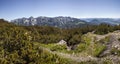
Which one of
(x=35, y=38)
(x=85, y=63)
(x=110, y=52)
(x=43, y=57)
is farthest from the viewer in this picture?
(x=35, y=38)

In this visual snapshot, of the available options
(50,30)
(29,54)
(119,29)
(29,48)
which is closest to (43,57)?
(29,54)

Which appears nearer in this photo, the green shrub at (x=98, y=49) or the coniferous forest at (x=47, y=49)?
the coniferous forest at (x=47, y=49)

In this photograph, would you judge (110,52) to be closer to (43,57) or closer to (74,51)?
(74,51)

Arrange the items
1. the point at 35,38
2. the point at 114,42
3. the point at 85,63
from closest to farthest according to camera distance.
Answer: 1. the point at 85,63
2. the point at 114,42
3. the point at 35,38

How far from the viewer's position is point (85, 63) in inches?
1299

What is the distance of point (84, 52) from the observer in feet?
144

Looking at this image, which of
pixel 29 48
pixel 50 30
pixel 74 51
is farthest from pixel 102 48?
pixel 50 30

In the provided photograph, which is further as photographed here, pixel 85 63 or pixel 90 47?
pixel 90 47

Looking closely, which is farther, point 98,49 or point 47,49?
point 47,49

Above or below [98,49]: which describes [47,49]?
below

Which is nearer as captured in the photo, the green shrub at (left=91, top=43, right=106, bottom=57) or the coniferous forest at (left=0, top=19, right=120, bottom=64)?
the coniferous forest at (left=0, top=19, right=120, bottom=64)

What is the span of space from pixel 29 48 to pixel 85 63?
36.1 feet

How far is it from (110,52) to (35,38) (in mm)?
29886

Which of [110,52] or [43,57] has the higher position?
[43,57]
